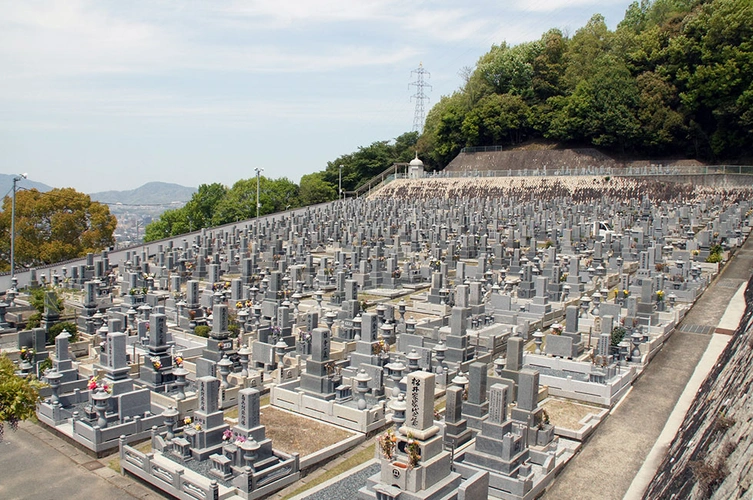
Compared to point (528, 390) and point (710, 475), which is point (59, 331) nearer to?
point (528, 390)

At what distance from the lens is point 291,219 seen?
47.3 m

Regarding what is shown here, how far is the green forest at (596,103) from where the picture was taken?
54.0m

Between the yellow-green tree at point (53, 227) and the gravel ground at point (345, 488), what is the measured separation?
33499 millimetres

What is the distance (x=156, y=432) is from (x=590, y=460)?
8.39 meters

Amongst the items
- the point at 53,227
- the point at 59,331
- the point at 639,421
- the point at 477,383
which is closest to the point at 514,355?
the point at 477,383

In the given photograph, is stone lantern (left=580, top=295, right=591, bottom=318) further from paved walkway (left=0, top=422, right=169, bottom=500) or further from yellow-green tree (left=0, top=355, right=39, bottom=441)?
yellow-green tree (left=0, top=355, right=39, bottom=441)

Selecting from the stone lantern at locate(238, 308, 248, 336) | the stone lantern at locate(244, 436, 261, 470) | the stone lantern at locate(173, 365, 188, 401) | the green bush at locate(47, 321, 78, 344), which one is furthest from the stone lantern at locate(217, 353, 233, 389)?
the green bush at locate(47, 321, 78, 344)

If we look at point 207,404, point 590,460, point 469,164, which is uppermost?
point 469,164

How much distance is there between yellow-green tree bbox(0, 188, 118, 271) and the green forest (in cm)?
2366

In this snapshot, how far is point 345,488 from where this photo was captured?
34.1 feet

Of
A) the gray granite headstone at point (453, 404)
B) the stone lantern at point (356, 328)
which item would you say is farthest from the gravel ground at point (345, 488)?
the stone lantern at point (356, 328)

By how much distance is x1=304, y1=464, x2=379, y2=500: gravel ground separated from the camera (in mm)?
10109

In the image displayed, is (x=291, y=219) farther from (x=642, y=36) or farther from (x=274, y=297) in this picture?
(x=642, y=36)

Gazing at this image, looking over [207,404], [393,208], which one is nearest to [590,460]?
[207,404]
